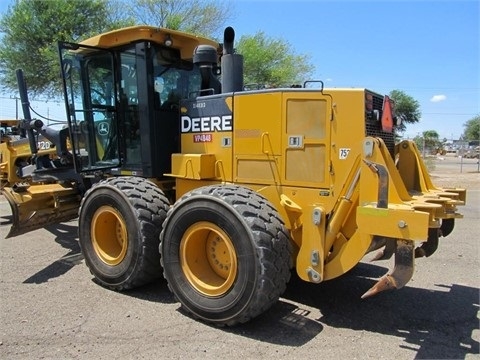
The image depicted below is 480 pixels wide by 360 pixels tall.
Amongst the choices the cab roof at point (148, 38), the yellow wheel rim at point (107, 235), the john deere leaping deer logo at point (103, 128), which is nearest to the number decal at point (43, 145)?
the john deere leaping deer logo at point (103, 128)

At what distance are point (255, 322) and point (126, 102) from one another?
124 inches

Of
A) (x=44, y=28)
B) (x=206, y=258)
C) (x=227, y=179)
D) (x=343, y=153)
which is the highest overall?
(x=44, y=28)

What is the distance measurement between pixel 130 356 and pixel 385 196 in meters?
2.40

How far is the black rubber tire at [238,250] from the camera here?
3.95 metres

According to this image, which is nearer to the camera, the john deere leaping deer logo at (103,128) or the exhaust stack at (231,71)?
the exhaust stack at (231,71)

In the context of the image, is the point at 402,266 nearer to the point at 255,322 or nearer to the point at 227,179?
the point at 255,322

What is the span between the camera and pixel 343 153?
428 centimetres

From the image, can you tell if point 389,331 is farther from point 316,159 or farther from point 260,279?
Result: point 316,159

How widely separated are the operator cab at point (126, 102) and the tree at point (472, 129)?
3225 inches

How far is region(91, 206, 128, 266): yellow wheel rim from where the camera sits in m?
5.33

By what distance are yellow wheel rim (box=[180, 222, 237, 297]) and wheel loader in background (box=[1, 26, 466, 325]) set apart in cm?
1

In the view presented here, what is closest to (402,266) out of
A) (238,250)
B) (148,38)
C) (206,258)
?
(238,250)

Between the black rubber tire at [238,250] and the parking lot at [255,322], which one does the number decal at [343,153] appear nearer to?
the black rubber tire at [238,250]

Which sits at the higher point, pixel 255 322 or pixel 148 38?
pixel 148 38
